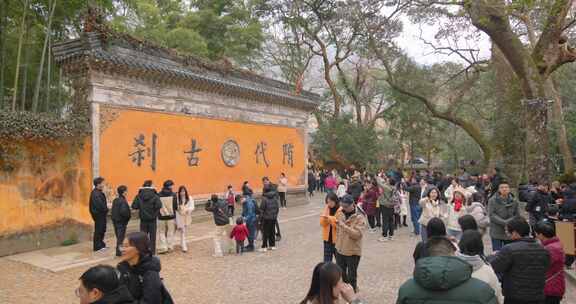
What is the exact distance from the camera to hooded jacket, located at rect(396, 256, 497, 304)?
2.48 m

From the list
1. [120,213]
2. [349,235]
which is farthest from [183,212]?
[349,235]

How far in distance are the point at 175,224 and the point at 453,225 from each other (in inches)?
208

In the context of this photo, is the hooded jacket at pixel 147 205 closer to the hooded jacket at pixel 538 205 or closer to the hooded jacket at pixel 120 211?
the hooded jacket at pixel 120 211

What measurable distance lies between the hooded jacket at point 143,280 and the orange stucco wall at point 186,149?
7683mm

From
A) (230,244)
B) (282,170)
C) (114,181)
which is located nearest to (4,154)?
(114,181)

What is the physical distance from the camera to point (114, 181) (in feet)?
34.6

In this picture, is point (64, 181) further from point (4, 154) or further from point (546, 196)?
point (546, 196)

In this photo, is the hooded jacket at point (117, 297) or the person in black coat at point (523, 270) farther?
the person in black coat at point (523, 270)

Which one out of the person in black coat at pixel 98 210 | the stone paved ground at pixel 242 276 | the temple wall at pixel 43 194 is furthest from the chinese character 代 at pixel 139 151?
the stone paved ground at pixel 242 276

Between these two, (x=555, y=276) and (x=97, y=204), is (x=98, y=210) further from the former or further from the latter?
(x=555, y=276)

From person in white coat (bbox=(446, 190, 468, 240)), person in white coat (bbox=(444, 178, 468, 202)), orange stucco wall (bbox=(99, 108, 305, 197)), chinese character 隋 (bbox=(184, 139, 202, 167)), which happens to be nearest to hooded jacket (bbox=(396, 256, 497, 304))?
person in white coat (bbox=(446, 190, 468, 240))

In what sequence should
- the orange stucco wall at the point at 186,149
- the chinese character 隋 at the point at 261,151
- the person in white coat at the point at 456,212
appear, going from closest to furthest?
the person in white coat at the point at 456,212, the orange stucco wall at the point at 186,149, the chinese character 隋 at the point at 261,151

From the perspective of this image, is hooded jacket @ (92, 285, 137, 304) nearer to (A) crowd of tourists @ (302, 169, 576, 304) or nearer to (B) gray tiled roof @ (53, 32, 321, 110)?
(A) crowd of tourists @ (302, 169, 576, 304)

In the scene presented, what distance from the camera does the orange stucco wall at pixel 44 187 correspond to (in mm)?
8828
